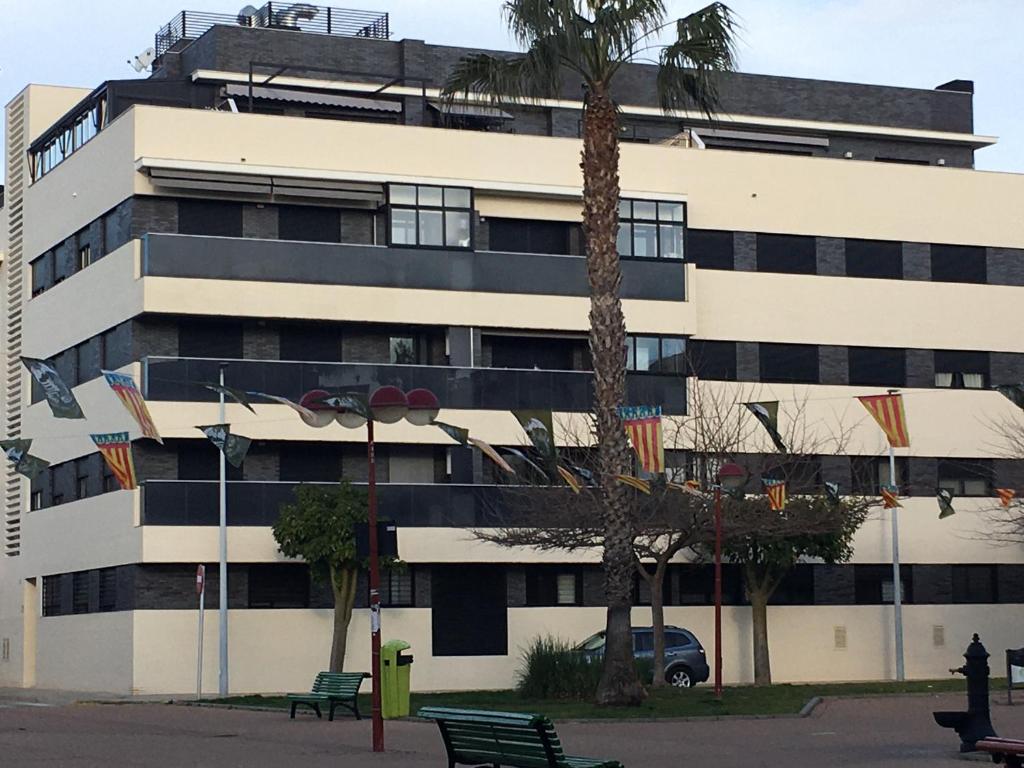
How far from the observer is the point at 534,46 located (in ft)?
107

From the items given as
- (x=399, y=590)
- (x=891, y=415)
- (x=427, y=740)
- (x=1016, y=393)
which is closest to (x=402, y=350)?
(x=399, y=590)

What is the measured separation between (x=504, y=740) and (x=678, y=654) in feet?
86.9

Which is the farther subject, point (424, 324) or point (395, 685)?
point (424, 324)

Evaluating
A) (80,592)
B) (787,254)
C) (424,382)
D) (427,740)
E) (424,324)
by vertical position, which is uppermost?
(787,254)

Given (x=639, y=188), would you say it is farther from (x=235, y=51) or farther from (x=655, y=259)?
(x=235, y=51)

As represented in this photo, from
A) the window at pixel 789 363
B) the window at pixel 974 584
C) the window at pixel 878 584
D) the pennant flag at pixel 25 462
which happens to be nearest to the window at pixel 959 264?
the window at pixel 789 363

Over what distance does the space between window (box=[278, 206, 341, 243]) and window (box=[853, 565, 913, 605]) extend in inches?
641

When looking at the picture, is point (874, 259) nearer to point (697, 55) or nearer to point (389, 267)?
point (389, 267)

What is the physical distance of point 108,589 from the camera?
154 feet

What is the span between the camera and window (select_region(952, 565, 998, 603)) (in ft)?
173

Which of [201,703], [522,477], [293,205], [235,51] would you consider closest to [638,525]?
[522,477]

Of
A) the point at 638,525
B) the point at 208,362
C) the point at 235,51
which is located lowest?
the point at 638,525

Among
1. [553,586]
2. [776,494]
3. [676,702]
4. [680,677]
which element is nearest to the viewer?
[676,702]

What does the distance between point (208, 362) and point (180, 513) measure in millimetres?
3532
